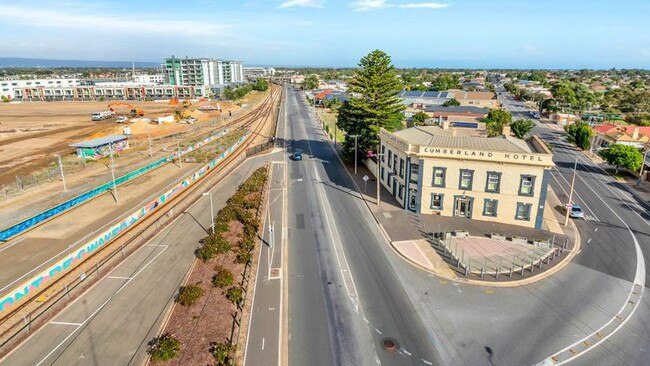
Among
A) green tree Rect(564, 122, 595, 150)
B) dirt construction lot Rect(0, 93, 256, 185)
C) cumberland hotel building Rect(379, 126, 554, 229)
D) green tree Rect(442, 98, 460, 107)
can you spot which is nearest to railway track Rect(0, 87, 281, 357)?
cumberland hotel building Rect(379, 126, 554, 229)

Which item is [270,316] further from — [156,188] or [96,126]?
[96,126]

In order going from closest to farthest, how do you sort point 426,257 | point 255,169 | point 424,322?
point 424,322 < point 426,257 < point 255,169

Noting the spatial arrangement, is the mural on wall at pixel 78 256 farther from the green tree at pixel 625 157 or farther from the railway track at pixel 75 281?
the green tree at pixel 625 157

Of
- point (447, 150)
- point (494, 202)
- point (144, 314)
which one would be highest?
point (447, 150)

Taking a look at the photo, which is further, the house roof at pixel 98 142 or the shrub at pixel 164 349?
the house roof at pixel 98 142

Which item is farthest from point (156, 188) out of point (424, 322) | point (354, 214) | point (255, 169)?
point (424, 322)

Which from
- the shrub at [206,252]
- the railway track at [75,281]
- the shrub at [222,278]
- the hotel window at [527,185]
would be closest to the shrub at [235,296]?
the shrub at [222,278]

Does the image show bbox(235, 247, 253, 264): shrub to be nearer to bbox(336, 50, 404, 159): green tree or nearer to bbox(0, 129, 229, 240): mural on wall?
bbox(0, 129, 229, 240): mural on wall
